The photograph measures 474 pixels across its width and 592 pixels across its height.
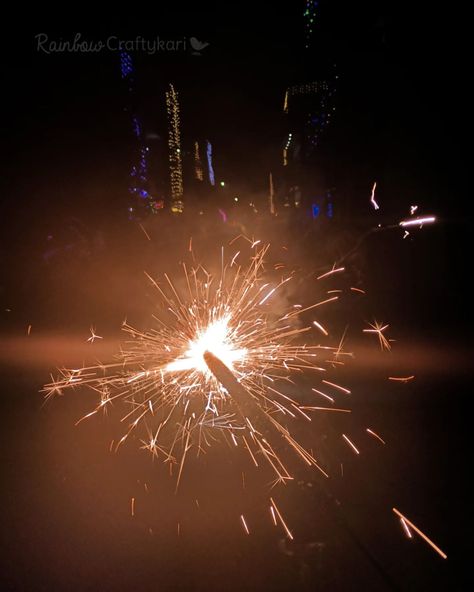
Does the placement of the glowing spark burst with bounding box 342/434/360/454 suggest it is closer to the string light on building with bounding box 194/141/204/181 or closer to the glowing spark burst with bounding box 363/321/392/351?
the glowing spark burst with bounding box 363/321/392/351

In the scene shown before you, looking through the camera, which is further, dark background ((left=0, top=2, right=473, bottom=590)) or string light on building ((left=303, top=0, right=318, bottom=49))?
string light on building ((left=303, top=0, right=318, bottom=49))

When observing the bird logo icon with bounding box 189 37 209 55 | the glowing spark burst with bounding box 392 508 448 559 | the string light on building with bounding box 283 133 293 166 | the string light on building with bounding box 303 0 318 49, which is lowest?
the glowing spark burst with bounding box 392 508 448 559

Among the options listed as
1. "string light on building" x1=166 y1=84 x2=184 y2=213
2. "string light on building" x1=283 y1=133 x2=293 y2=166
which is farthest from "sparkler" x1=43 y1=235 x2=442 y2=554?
"string light on building" x1=166 y1=84 x2=184 y2=213

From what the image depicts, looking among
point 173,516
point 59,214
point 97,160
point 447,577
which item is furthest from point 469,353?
point 97,160

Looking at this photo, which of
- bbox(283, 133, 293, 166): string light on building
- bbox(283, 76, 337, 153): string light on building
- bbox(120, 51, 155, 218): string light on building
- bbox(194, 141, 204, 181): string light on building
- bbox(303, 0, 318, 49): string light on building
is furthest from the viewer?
bbox(194, 141, 204, 181): string light on building

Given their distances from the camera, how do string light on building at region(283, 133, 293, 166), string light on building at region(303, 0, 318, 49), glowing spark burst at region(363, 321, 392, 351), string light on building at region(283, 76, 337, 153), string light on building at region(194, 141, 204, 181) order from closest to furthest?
glowing spark burst at region(363, 321, 392, 351) → string light on building at region(303, 0, 318, 49) → string light on building at region(283, 76, 337, 153) → string light on building at region(283, 133, 293, 166) → string light on building at region(194, 141, 204, 181)

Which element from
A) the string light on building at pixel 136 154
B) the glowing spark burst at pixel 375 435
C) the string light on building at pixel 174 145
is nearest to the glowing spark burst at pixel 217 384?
the glowing spark burst at pixel 375 435

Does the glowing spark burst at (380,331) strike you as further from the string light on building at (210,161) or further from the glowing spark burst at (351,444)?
the string light on building at (210,161)

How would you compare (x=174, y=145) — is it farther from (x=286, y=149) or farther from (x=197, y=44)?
(x=197, y=44)

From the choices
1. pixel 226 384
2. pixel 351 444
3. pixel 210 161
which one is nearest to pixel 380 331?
pixel 351 444
